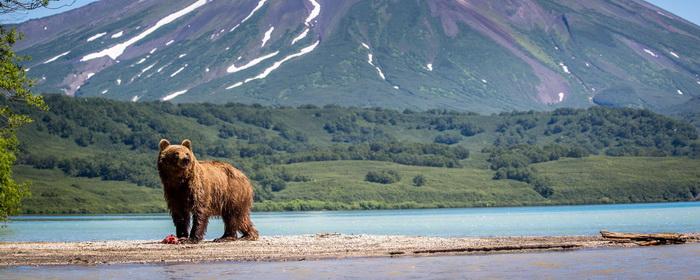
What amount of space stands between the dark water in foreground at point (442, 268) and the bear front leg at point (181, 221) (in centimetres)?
378

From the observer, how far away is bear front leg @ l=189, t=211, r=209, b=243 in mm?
34656

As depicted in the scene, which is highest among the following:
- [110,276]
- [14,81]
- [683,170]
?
[683,170]

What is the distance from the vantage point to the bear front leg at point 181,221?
34781 mm

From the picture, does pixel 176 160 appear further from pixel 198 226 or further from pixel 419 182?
pixel 419 182

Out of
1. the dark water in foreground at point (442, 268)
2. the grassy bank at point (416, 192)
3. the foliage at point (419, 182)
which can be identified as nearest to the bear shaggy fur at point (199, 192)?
the dark water in foreground at point (442, 268)

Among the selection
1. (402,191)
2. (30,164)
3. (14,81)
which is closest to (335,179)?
(402,191)

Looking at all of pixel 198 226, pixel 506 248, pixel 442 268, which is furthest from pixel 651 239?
pixel 198 226

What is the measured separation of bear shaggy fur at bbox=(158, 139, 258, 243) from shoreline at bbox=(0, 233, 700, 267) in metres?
0.68

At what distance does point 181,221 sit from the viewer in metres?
35.1

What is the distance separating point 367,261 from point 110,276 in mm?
6968

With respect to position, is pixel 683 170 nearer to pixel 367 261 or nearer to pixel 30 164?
pixel 30 164

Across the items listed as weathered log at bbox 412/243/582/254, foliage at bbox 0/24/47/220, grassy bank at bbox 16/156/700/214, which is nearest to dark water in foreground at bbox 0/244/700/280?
weathered log at bbox 412/243/582/254

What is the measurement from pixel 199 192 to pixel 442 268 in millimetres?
8435

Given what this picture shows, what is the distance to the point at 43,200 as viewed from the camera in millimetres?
163125
